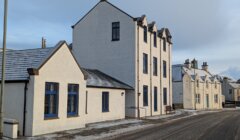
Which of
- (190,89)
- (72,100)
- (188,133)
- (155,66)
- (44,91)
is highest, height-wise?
(155,66)

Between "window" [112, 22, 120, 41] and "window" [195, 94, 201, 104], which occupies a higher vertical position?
"window" [112, 22, 120, 41]

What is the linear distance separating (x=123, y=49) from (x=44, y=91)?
15524mm

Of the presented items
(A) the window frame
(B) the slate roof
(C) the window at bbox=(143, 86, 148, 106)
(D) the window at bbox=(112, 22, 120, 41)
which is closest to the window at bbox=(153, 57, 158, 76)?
(C) the window at bbox=(143, 86, 148, 106)

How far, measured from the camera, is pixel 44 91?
1762 cm

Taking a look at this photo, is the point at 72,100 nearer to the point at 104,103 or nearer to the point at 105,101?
the point at 104,103

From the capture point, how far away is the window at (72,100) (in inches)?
797

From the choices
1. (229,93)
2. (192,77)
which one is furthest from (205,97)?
(229,93)

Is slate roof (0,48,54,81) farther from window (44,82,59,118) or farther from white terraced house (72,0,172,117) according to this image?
white terraced house (72,0,172,117)

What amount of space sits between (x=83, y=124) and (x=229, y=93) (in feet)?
283

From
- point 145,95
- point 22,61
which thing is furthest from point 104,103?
point 22,61

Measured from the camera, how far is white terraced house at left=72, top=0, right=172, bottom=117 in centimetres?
3156

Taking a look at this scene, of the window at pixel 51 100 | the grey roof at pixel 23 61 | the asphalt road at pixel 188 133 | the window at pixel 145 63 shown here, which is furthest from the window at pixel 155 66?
the window at pixel 51 100

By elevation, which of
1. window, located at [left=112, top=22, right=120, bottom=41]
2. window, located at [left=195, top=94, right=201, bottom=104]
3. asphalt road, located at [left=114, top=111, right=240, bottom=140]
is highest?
window, located at [left=112, top=22, right=120, bottom=41]

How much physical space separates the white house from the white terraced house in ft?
33.4
